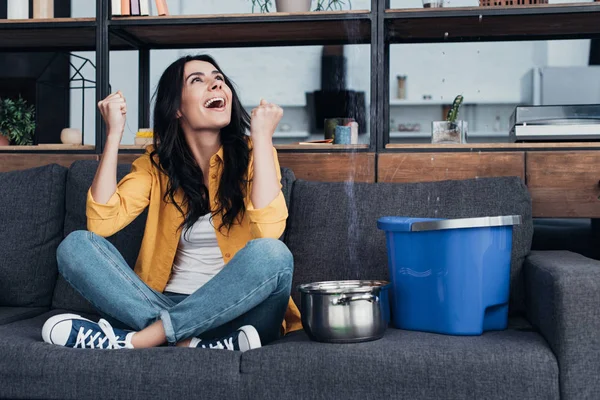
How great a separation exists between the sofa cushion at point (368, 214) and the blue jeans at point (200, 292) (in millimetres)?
334

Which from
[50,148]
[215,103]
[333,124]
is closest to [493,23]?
[333,124]

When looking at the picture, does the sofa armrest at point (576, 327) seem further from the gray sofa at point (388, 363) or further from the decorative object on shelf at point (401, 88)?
the decorative object on shelf at point (401, 88)

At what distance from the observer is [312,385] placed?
159 cm

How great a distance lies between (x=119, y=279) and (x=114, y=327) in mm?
143

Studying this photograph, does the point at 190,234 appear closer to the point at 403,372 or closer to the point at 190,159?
the point at 190,159

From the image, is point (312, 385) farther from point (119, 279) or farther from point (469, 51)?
point (469, 51)

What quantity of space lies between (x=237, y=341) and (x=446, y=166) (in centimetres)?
108

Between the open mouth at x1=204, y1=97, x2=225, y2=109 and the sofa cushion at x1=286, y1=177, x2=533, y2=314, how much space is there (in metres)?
0.39

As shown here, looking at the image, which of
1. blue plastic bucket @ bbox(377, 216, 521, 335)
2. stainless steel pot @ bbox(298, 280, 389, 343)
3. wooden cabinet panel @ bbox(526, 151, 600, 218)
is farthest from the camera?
wooden cabinet panel @ bbox(526, 151, 600, 218)

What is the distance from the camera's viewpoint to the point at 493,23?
263cm

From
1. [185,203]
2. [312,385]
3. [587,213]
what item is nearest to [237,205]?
[185,203]

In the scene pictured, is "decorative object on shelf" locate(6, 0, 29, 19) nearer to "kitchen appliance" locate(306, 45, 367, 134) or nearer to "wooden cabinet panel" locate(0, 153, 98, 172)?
"wooden cabinet panel" locate(0, 153, 98, 172)

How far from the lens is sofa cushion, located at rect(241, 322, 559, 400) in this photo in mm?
1557

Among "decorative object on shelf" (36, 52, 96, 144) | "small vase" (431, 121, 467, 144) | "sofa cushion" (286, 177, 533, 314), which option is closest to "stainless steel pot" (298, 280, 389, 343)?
"sofa cushion" (286, 177, 533, 314)
